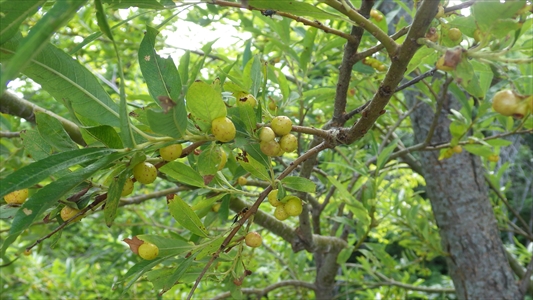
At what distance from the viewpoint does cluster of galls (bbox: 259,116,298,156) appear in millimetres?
686

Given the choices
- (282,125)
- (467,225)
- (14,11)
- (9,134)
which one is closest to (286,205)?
(282,125)

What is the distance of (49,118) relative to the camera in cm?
64

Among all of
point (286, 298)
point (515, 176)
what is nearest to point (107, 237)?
point (286, 298)

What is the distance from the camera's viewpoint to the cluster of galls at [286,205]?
767 millimetres

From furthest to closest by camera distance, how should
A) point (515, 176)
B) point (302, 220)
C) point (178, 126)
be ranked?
1. point (515, 176)
2. point (302, 220)
3. point (178, 126)

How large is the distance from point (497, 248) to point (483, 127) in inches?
27.0

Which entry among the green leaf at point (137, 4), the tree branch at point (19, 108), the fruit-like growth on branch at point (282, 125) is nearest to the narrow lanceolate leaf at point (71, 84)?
the green leaf at point (137, 4)

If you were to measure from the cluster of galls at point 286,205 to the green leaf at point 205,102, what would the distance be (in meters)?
0.24

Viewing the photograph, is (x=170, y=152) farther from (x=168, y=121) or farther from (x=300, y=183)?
(x=300, y=183)

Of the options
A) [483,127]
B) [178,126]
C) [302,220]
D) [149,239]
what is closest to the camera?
[178,126]

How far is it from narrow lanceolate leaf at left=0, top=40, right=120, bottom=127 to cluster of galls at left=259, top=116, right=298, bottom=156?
0.72ft

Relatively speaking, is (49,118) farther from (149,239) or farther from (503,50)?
(503,50)

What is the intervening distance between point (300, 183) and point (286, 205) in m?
0.05

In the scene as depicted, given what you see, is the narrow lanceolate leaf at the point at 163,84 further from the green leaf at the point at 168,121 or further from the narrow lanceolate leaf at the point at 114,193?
the narrow lanceolate leaf at the point at 114,193
